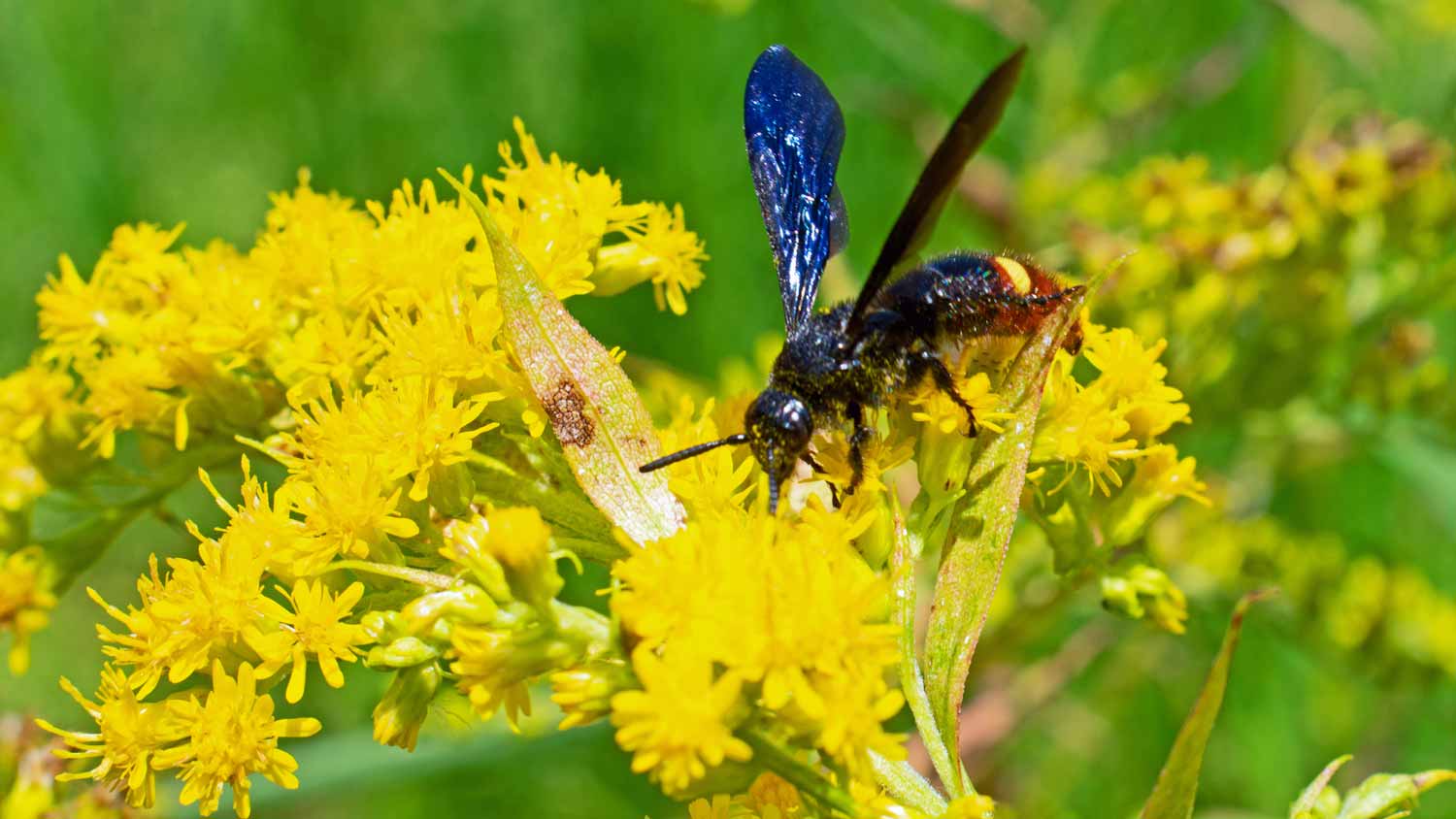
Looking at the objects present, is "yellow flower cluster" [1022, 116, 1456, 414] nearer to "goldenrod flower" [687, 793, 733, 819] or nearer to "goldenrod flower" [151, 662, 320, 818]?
"goldenrod flower" [687, 793, 733, 819]

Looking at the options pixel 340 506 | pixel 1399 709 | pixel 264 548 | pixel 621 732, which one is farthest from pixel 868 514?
pixel 1399 709

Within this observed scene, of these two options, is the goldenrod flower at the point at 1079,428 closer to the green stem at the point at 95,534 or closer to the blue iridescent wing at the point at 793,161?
the blue iridescent wing at the point at 793,161

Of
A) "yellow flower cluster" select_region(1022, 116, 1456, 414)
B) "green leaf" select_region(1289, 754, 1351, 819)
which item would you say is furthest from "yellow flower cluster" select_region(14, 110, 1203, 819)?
"yellow flower cluster" select_region(1022, 116, 1456, 414)

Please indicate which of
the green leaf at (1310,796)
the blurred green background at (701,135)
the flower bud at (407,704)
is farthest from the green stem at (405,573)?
the blurred green background at (701,135)

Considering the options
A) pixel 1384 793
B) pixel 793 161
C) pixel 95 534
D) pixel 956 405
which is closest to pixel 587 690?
pixel 956 405

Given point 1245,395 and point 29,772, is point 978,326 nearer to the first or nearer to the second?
point 1245,395

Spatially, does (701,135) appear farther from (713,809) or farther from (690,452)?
(713,809)

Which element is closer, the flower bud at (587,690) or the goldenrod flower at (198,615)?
the flower bud at (587,690)

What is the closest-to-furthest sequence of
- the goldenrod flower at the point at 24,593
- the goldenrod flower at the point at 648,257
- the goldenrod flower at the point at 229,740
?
the goldenrod flower at the point at 229,740
the goldenrod flower at the point at 648,257
the goldenrod flower at the point at 24,593
